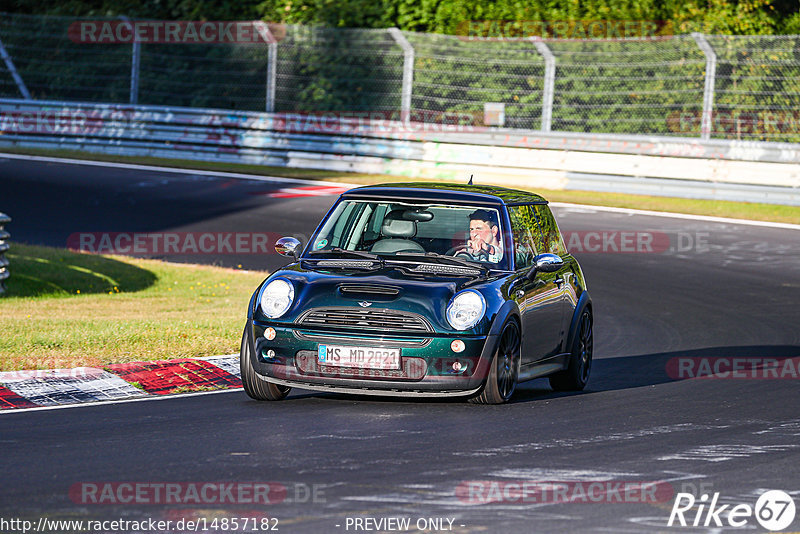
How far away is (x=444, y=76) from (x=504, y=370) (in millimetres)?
17453

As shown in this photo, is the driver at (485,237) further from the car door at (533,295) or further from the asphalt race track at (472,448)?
Answer: the asphalt race track at (472,448)

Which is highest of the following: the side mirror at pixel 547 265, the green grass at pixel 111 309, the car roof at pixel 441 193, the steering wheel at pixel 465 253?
the car roof at pixel 441 193

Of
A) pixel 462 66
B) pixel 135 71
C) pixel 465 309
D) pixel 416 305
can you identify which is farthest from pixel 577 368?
pixel 135 71

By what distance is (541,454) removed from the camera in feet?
23.9

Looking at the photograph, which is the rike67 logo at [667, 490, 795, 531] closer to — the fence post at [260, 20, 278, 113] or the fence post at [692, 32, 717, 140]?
the fence post at [692, 32, 717, 140]

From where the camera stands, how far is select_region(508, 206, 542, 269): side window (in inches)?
373

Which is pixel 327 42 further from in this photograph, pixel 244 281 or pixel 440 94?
pixel 244 281

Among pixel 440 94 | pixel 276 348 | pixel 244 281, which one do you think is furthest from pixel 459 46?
pixel 276 348

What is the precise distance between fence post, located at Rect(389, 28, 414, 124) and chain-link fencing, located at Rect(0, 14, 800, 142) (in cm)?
2

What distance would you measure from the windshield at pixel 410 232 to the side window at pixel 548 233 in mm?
606

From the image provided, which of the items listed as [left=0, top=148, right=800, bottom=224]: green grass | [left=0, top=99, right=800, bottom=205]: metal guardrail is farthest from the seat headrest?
[left=0, top=99, right=800, bottom=205]: metal guardrail

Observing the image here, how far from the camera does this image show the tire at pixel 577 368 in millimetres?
9953

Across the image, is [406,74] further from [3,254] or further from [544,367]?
[544,367]

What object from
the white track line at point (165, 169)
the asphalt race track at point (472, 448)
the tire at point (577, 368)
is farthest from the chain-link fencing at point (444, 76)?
the tire at point (577, 368)
